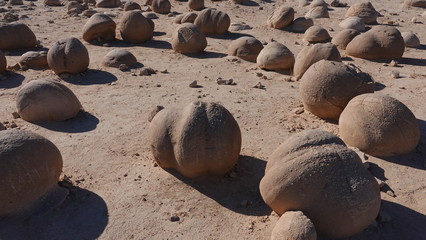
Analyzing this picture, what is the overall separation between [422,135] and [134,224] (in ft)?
15.1

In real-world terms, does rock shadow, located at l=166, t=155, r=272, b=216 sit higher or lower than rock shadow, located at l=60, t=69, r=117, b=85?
higher

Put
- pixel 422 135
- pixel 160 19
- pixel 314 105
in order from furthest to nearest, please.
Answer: pixel 160 19 < pixel 314 105 < pixel 422 135

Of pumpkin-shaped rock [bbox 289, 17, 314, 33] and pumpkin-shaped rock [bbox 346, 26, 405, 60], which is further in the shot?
pumpkin-shaped rock [bbox 289, 17, 314, 33]

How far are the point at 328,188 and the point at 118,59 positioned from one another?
23.4 ft

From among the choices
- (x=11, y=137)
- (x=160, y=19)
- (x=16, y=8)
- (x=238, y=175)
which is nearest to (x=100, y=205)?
(x=11, y=137)

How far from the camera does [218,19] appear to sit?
12562 mm

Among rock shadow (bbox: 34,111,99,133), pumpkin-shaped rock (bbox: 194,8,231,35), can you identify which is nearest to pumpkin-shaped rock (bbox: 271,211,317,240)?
rock shadow (bbox: 34,111,99,133)

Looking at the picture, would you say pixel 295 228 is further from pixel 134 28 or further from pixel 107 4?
pixel 107 4

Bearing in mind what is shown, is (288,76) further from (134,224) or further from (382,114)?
(134,224)

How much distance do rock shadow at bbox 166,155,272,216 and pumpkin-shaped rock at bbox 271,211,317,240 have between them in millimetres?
692

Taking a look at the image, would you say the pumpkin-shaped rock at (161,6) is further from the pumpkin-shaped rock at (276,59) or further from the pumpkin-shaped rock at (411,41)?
the pumpkin-shaped rock at (411,41)

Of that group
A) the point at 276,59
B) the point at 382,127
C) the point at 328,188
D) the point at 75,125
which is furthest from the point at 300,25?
the point at 328,188

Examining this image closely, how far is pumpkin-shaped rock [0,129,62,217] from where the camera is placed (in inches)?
181

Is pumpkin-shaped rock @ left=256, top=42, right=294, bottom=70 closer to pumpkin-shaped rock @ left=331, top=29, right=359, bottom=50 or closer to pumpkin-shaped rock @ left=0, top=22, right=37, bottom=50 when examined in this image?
pumpkin-shaped rock @ left=331, top=29, right=359, bottom=50
